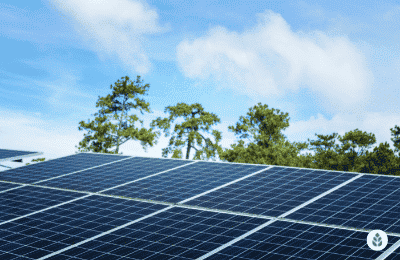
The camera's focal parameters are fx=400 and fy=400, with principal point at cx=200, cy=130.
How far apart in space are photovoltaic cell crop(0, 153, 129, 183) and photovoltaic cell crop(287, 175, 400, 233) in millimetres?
11387

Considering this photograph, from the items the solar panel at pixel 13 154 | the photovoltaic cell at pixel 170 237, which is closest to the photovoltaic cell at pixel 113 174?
the photovoltaic cell at pixel 170 237

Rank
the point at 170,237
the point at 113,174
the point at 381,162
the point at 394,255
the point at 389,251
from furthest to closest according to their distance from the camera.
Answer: the point at 381,162, the point at 113,174, the point at 170,237, the point at 389,251, the point at 394,255

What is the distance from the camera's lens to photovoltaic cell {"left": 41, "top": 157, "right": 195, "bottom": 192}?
15.9m

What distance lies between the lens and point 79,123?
5138cm

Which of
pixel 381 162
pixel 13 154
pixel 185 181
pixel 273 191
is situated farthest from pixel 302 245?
pixel 381 162

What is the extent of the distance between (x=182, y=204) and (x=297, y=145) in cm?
4518

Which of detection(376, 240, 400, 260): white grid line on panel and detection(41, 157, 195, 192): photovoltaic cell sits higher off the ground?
detection(41, 157, 195, 192): photovoltaic cell

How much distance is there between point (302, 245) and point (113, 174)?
33.1 feet

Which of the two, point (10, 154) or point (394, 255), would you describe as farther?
point (10, 154)

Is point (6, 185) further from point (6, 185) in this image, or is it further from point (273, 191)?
point (273, 191)

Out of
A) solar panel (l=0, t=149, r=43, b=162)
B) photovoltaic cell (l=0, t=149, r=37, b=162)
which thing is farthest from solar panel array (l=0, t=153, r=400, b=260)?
photovoltaic cell (l=0, t=149, r=37, b=162)

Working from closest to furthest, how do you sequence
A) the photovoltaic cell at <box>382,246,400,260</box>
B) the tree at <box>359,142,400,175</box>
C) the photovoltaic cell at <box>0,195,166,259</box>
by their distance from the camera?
the photovoltaic cell at <box>382,246,400,260</box>, the photovoltaic cell at <box>0,195,166,259</box>, the tree at <box>359,142,400,175</box>

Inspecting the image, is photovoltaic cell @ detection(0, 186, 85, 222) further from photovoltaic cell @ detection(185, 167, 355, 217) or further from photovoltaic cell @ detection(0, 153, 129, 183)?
photovoltaic cell @ detection(185, 167, 355, 217)

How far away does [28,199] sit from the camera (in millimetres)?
14633
